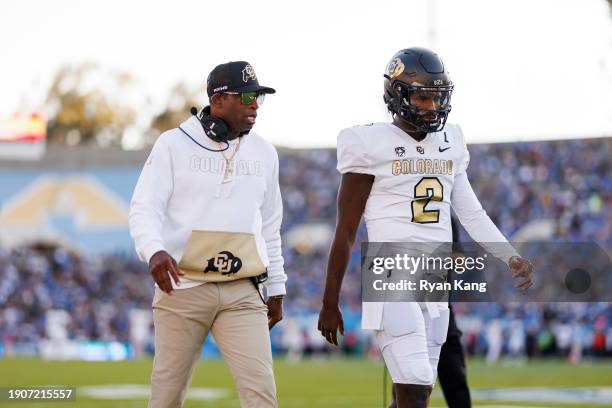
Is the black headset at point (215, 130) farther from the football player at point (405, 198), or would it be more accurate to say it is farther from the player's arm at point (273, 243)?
the football player at point (405, 198)

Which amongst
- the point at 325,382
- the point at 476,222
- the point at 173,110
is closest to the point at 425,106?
the point at 476,222

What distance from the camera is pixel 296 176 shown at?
34.9 m

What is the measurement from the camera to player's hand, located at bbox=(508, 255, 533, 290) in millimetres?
5305

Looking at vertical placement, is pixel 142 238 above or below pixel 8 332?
above

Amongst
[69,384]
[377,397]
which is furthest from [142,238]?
[69,384]

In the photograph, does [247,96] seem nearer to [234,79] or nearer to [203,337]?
[234,79]

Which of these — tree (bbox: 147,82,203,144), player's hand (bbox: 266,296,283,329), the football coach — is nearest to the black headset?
the football coach

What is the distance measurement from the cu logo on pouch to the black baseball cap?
2.54 ft

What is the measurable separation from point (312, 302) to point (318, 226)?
394cm

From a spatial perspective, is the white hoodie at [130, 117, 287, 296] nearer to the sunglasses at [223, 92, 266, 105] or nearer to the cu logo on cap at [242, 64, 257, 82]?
the sunglasses at [223, 92, 266, 105]

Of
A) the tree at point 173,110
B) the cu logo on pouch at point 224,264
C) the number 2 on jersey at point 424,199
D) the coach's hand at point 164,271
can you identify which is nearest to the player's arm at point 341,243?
the number 2 on jersey at point 424,199

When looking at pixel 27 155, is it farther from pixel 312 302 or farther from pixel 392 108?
pixel 392 108

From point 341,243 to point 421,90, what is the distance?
80 centimetres

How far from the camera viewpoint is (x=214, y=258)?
522cm
